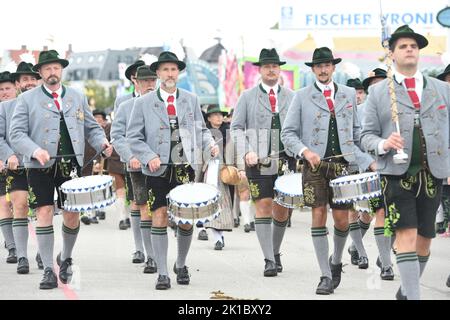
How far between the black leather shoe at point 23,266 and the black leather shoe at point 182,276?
6.26 feet

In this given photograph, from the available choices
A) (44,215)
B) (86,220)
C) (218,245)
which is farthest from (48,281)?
(86,220)

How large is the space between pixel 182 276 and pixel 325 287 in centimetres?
165

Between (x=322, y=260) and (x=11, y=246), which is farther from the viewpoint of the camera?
(x=11, y=246)

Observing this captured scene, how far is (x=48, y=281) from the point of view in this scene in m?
10.3

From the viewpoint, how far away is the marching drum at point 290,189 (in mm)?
10992

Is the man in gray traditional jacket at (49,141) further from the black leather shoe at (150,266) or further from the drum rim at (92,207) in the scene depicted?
the black leather shoe at (150,266)

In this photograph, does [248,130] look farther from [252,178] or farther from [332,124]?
[332,124]

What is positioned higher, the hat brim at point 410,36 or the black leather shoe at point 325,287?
the hat brim at point 410,36

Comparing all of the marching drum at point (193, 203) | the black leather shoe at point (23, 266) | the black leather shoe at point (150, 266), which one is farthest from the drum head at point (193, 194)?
the black leather shoe at point (23, 266)

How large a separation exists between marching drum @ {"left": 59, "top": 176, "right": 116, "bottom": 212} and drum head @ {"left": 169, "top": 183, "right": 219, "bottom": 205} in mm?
637

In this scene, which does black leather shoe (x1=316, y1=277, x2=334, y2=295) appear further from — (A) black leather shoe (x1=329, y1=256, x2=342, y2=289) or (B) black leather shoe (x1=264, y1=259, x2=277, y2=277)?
(B) black leather shoe (x1=264, y1=259, x2=277, y2=277)

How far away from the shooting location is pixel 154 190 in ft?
34.3
